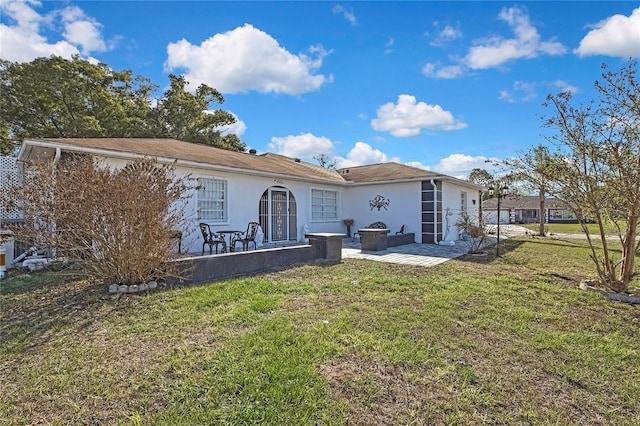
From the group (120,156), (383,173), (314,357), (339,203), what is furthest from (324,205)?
(314,357)

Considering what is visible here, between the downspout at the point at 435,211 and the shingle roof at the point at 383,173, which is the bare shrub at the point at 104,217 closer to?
the shingle roof at the point at 383,173

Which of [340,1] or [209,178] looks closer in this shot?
[340,1]

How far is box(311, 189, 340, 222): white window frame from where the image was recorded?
15586 millimetres

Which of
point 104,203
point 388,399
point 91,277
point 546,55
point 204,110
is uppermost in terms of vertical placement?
point 204,110

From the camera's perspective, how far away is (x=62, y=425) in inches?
97.7

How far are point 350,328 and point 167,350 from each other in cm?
216

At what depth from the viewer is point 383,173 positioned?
17188 mm

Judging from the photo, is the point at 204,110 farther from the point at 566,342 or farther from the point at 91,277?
the point at 566,342

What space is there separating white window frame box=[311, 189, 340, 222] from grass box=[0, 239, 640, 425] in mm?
9454

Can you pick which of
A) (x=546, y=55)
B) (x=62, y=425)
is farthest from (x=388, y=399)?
(x=546, y=55)

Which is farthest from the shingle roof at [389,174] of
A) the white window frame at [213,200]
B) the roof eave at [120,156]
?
the white window frame at [213,200]

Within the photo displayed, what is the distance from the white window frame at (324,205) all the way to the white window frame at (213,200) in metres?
4.77

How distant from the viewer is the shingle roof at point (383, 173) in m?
15.3

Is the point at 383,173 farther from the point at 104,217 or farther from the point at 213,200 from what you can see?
the point at 104,217
